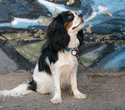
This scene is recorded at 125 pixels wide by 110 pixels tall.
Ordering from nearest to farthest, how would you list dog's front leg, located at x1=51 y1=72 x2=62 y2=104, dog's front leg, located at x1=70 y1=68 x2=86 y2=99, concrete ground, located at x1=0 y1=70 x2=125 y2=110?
concrete ground, located at x1=0 y1=70 x2=125 y2=110 → dog's front leg, located at x1=51 y1=72 x2=62 y2=104 → dog's front leg, located at x1=70 y1=68 x2=86 y2=99

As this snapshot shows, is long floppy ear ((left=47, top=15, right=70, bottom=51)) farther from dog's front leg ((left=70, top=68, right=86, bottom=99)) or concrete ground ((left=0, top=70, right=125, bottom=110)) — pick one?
concrete ground ((left=0, top=70, right=125, bottom=110))

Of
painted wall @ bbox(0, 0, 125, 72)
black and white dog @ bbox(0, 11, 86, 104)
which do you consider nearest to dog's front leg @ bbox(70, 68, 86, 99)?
black and white dog @ bbox(0, 11, 86, 104)

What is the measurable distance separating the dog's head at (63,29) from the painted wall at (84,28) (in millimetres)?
1397

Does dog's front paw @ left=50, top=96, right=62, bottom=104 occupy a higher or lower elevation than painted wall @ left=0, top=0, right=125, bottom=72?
lower

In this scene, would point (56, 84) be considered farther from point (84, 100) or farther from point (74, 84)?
point (84, 100)

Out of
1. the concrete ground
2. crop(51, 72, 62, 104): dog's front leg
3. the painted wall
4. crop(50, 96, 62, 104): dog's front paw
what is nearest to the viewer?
the concrete ground

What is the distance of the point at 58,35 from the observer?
294cm

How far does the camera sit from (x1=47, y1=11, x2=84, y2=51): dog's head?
2939 mm

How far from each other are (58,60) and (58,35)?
0.39 meters

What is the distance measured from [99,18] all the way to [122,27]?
→ 0.54m

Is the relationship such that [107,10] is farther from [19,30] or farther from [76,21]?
[19,30]

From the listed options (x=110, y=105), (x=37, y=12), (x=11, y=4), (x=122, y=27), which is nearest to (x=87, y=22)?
(x=122, y=27)

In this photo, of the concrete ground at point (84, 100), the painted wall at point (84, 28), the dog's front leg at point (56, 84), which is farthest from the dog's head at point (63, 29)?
the painted wall at point (84, 28)

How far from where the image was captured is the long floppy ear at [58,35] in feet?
9.66
